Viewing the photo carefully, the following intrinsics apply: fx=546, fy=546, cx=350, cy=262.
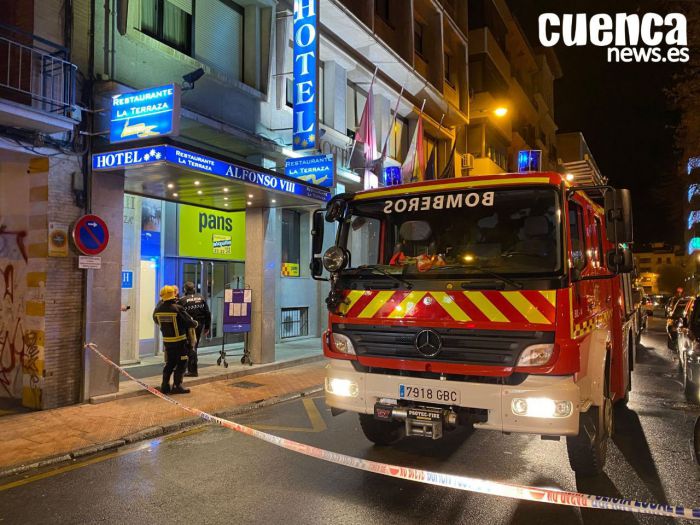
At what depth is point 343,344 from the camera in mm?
5320

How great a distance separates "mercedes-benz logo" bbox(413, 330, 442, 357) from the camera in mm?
4738

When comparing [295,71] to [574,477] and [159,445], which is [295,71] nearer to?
[159,445]

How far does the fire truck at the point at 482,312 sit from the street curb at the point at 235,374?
Answer: 494 centimetres

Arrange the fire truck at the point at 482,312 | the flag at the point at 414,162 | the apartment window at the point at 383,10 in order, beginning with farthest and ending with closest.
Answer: the apartment window at the point at 383,10 → the flag at the point at 414,162 → the fire truck at the point at 482,312

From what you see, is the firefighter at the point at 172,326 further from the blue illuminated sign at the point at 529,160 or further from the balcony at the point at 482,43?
the balcony at the point at 482,43

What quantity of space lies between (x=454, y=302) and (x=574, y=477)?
7.25 feet

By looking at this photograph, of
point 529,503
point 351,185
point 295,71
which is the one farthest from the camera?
point 351,185

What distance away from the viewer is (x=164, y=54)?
34.2 ft

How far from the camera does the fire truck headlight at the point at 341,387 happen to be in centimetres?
515

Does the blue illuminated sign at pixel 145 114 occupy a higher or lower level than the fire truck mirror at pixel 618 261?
higher

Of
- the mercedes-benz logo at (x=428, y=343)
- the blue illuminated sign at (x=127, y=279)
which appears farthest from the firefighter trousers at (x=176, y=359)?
the mercedes-benz logo at (x=428, y=343)

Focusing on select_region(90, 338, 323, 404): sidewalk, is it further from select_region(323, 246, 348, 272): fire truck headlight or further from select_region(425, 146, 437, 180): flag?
select_region(425, 146, 437, 180): flag

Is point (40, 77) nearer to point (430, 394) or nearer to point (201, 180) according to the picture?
point (201, 180)

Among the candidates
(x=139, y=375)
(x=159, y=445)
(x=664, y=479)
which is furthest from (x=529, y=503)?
(x=139, y=375)
